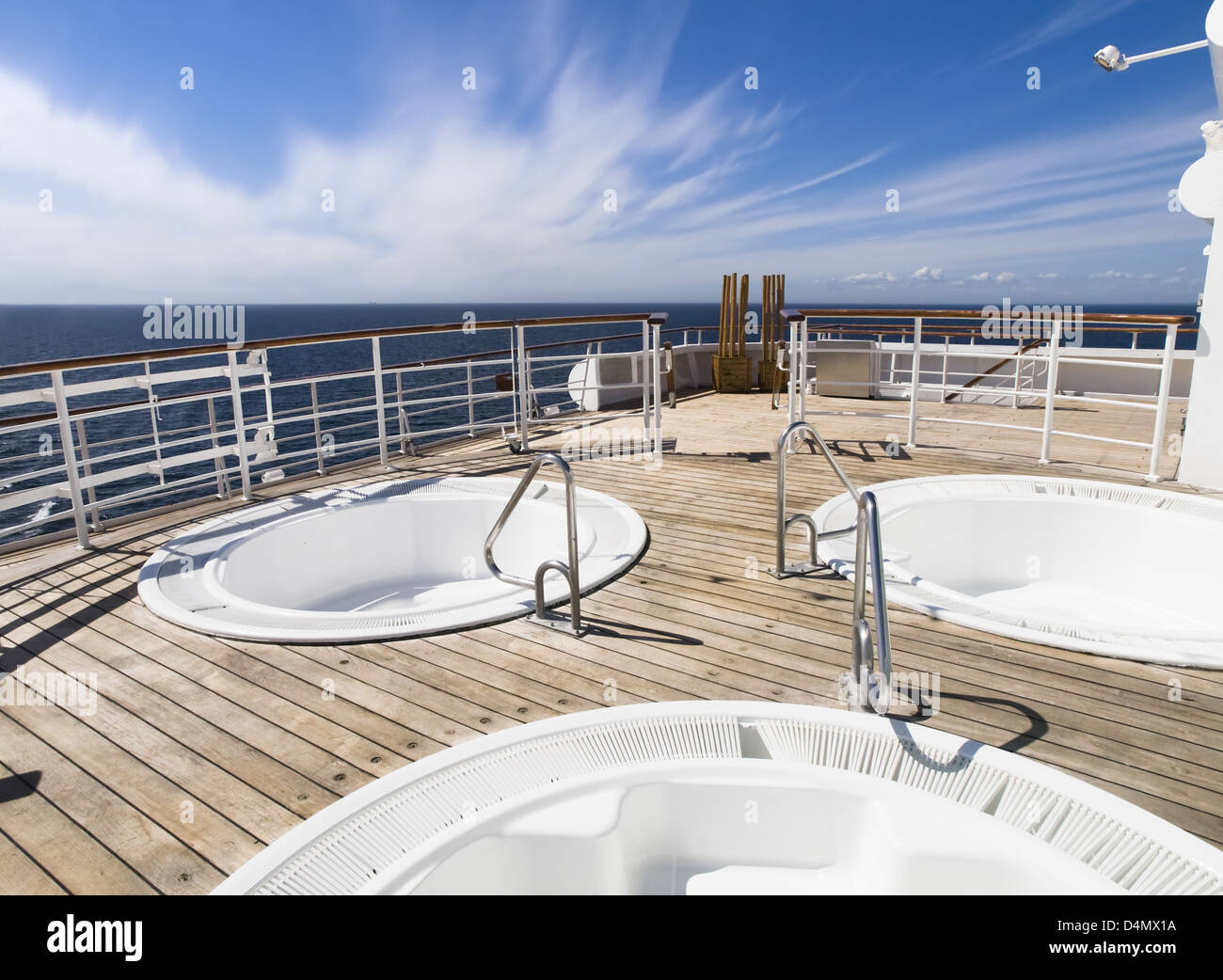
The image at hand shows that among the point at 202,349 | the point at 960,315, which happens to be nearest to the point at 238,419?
the point at 202,349

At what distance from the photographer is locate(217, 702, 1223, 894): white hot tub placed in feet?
5.33

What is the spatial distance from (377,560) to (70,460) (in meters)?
1.66

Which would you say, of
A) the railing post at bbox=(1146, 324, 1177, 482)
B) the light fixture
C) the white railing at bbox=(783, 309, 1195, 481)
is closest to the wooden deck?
the white railing at bbox=(783, 309, 1195, 481)

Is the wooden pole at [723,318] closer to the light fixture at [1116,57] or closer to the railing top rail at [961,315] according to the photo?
the railing top rail at [961,315]

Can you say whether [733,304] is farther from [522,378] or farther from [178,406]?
[178,406]

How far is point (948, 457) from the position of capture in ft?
17.9

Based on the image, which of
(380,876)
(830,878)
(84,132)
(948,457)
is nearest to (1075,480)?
(948,457)

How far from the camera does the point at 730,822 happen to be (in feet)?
6.46

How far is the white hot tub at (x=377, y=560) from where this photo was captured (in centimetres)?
293

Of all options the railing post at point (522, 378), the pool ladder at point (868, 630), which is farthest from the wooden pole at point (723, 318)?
the pool ladder at point (868, 630)

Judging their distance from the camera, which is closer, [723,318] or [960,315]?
[960,315]

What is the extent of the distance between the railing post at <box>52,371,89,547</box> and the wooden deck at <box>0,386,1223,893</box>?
0.14 metres

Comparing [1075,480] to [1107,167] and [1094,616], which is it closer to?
[1094,616]

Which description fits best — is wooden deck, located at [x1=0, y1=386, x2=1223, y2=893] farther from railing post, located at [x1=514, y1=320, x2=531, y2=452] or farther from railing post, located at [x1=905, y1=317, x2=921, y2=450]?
railing post, located at [x1=905, y1=317, x2=921, y2=450]
